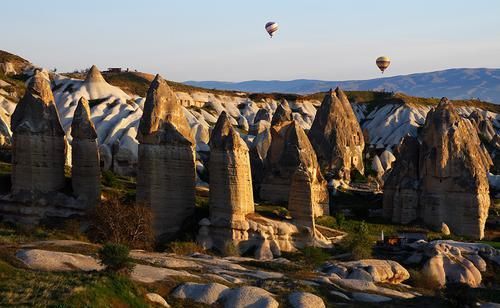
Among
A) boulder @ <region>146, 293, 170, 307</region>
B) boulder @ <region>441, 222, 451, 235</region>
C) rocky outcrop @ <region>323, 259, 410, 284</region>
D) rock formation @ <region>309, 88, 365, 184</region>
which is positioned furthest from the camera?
rock formation @ <region>309, 88, 365, 184</region>

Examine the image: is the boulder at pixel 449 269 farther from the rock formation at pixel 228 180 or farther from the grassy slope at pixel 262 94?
the grassy slope at pixel 262 94

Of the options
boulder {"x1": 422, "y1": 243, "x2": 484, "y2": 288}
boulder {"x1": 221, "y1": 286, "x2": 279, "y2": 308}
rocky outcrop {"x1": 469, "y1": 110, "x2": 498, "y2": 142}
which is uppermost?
rocky outcrop {"x1": 469, "y1": 110, "x2": 498, "y2": 142}

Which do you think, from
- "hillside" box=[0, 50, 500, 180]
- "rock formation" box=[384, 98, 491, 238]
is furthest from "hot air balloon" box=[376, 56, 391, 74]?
"rock formation" box=[384, 98, 491, 238]

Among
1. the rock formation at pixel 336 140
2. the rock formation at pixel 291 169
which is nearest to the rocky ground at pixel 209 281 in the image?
the rock formation at pixel 291 169

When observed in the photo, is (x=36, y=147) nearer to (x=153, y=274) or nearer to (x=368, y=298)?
(x=153, y=274)

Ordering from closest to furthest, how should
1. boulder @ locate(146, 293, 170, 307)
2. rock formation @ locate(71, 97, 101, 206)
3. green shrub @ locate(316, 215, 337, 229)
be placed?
boulder @ locate(146, 293, 170, 307) < rock formation @ locate(71, 97, 101, 206) < green shrub @ locate(316, 215, 337, 229)

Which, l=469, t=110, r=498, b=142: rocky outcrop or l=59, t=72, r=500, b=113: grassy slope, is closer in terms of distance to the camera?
l=469, t=110, r=498, b=142: rocky outcrop

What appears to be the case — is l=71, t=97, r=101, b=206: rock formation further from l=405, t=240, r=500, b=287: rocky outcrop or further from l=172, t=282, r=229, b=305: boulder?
l=172, t=282, r=229, b=305: boulder

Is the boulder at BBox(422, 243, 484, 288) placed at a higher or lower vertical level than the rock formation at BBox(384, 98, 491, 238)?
lower
